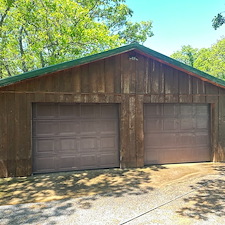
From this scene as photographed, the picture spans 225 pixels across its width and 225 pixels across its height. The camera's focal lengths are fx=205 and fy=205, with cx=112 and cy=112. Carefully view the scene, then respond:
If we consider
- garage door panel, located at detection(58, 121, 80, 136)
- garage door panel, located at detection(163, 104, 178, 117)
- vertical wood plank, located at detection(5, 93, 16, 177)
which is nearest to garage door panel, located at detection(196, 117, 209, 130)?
garage door panel, located at detection(163, 104, 178, 117)

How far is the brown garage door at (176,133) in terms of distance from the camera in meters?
7.39

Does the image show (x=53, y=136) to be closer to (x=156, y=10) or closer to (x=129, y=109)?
(x=129, y=109)

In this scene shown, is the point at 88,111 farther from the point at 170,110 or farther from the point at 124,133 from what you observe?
the point at 170,110

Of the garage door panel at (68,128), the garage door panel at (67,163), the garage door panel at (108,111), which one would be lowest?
the garage door panel at (67,163)

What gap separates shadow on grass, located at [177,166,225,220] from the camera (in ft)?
12.2

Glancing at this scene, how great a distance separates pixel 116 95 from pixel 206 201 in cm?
400

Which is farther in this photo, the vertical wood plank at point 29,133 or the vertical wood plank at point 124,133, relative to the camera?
the vertical wood plank at point 124,133

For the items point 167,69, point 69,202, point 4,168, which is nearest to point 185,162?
point 167,69

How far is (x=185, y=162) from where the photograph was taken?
7.70 metres

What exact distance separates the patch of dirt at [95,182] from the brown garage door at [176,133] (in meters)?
0.49

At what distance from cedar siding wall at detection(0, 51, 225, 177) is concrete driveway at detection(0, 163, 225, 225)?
2.10m

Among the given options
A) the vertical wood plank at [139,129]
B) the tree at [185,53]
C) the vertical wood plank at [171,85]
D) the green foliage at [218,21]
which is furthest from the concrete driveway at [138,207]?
the tree at [185,53]

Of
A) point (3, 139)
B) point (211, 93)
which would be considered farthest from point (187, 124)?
point (3, 139)

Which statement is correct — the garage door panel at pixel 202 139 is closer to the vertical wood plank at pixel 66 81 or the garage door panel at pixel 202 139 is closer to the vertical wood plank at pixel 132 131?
the vertical wood plank at pixel 132 131
